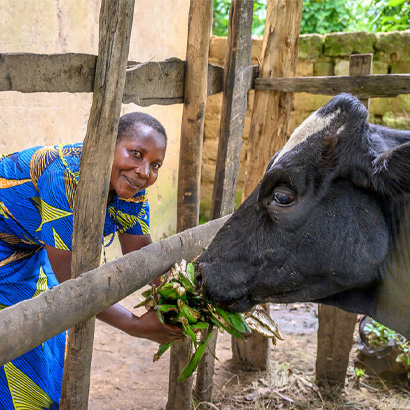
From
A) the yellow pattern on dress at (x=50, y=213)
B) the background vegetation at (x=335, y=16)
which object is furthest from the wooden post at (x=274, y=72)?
the background vegetation at (x=335, y=16)

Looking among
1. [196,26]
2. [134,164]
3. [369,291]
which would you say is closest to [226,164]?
[196,26]

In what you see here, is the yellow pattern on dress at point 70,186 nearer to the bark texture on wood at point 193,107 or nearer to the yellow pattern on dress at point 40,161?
the yellow pattern on dress at point 40,161

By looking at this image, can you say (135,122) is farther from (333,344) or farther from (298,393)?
(298,393)

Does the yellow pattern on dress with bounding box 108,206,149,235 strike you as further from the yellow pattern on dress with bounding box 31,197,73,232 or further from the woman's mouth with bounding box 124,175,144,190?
the yellow pattern on dress with bounding box 31,197,73,232

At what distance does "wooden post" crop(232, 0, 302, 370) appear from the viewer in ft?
11.7

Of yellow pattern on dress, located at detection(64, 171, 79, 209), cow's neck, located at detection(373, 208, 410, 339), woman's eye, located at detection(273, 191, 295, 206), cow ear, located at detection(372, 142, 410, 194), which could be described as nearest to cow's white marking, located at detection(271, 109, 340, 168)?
woman's eye, located at detection(273, 191, 295, 206)

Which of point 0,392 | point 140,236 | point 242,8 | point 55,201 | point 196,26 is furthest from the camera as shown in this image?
point 242,8

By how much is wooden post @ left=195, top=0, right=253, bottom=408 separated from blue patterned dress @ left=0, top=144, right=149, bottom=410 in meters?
0.81

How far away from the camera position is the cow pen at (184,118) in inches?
78.5

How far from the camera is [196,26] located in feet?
9.57

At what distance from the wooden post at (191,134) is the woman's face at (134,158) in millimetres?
608

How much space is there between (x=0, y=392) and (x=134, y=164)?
1117 millimetres

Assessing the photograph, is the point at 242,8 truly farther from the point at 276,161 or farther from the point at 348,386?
the point at 348,386

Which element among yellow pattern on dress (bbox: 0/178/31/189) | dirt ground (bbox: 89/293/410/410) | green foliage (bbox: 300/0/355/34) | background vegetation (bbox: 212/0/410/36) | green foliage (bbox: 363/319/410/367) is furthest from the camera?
green foliage (bbox: 300/0/355/34)
